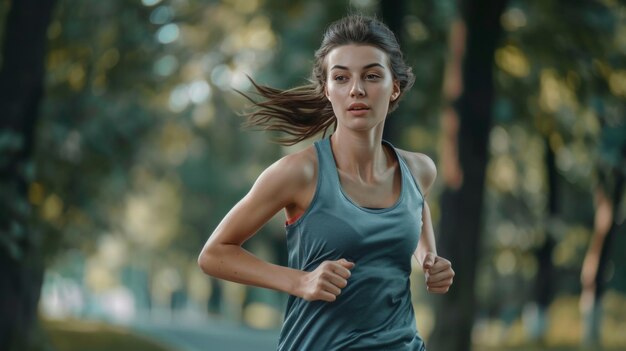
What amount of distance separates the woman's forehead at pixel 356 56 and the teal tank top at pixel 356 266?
345 mm

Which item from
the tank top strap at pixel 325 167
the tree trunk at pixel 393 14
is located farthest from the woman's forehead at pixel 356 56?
the tree trunk at pixel 393 14

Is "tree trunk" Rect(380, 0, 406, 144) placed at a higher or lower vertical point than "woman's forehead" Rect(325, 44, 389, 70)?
higher

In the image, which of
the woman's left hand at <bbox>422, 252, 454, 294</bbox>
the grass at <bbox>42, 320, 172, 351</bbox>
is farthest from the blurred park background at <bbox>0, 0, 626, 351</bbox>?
the woman's left hand at <bbox>422, 252, 454, 294</bbox>

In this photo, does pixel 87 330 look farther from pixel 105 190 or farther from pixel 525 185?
pixel 525 185

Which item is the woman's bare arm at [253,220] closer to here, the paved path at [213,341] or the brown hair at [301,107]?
the brown hair at [301,107]

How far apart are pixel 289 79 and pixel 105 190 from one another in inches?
163

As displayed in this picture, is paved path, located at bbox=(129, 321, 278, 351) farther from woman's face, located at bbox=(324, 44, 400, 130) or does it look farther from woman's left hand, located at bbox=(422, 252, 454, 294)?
woman's face, located at bbox=(324, 44, 400, 130)

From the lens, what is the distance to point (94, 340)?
2456 centimetres

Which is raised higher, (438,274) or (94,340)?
(438,274)

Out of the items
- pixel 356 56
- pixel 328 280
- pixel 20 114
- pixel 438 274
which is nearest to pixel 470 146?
pixel 20 114

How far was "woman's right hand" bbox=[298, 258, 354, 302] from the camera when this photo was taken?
392cm

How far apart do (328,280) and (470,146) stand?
1143cm

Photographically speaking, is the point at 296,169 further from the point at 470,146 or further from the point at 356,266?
the point at 470,146

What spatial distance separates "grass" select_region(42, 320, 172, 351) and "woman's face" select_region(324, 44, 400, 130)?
18508 millimetres
